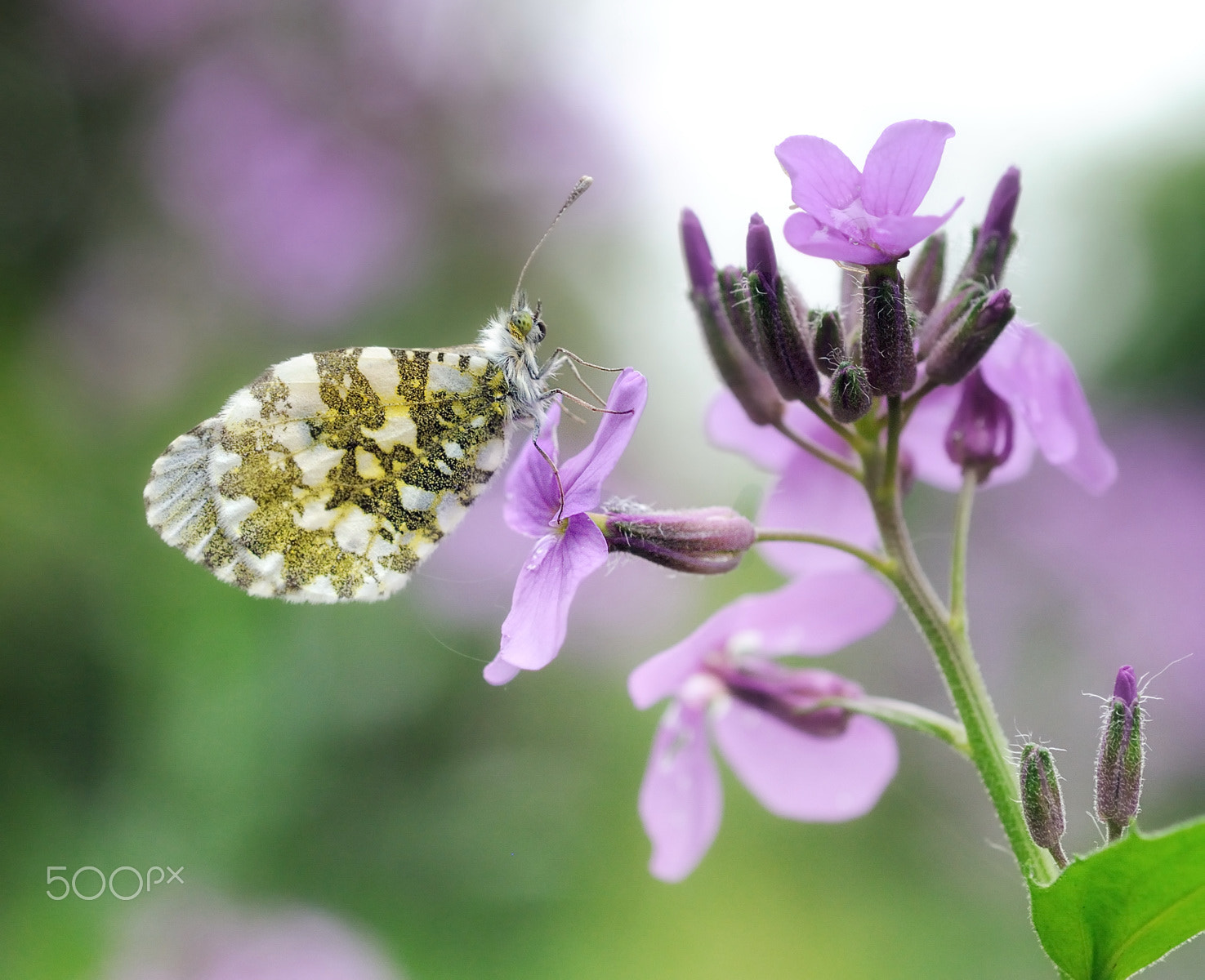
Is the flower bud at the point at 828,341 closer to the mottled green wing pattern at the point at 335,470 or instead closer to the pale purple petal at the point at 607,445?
the pale purple petal at the point at 607,445

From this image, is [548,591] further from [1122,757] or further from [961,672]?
[1122,757]

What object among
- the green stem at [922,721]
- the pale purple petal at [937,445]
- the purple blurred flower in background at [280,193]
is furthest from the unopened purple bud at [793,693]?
the purple blurred flower in background at [280,193]

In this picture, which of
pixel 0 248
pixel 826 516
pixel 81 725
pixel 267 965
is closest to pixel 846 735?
pixel 826 516

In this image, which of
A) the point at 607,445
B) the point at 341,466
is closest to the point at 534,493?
the point at 607,445

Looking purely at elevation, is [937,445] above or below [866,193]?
below

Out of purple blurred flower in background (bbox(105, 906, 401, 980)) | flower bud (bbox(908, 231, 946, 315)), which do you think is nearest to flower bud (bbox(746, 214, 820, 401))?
flower bud (bbox(908, 231, 946, 315))

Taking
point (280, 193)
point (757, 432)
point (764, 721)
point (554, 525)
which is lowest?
point (764, 721)

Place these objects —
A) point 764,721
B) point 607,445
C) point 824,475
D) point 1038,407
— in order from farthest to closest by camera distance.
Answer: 1. point 824,475
2. point 764,721
3. point 1038,407
4. point 607,445

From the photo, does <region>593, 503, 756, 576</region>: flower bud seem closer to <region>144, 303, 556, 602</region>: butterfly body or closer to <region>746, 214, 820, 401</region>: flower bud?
<region>746, 214, 820, 401</region>: flower bud
